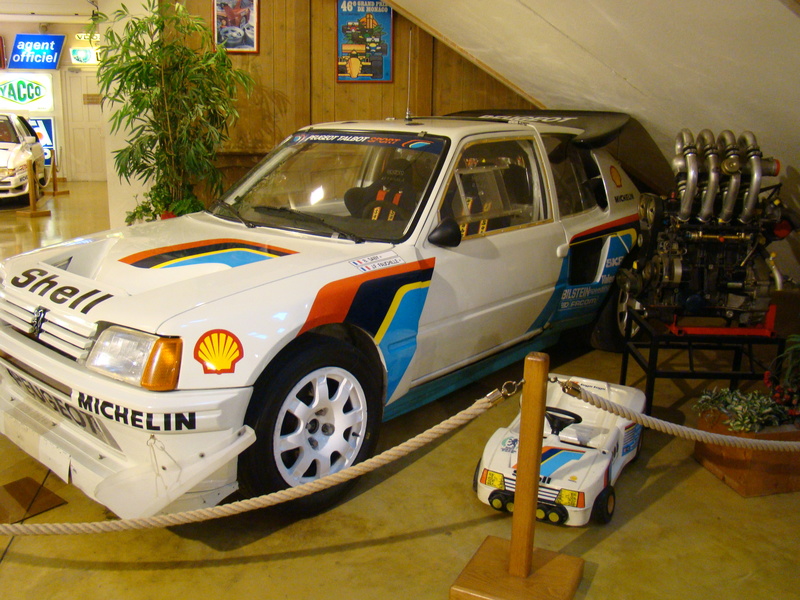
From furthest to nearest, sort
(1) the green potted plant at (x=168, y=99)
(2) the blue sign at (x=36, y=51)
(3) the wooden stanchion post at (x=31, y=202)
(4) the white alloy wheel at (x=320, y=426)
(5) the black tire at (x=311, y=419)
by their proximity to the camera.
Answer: (2) the blue sign at (x=36, y=51) < (3) the wooden stanchion post at (x=31, y=202) < (1) the green potted plant at (x=168, y=99) < (4) the white alloy wheel at (x=320, y=426) < (5) the black tire at (x=311, y=419)

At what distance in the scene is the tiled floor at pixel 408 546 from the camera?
2.58 m

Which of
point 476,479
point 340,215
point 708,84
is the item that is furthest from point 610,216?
point 476,479

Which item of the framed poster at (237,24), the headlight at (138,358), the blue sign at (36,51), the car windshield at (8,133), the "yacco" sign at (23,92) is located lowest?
the headlight at (138,358)

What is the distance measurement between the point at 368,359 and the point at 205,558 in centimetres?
98

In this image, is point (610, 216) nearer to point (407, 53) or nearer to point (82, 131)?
point (407, 53)

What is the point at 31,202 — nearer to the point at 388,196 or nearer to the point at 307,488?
the point at 388,196

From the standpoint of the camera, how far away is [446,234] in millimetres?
3316

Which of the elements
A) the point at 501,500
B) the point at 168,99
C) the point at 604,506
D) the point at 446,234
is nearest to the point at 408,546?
the point at 501,500

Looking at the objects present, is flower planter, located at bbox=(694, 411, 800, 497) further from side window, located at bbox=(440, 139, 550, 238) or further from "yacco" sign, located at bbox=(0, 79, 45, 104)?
"yacco" sign, located at bbox=(0, 79, 45, 104)

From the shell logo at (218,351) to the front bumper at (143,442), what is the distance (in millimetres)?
82

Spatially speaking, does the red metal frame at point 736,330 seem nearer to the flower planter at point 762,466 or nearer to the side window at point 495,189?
the flower planter at point 762,466

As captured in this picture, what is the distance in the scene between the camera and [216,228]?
3611 mm

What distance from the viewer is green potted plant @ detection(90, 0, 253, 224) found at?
6117 millimetres

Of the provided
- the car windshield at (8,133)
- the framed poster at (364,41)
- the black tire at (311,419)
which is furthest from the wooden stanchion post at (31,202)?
the black tire at (311,419)
